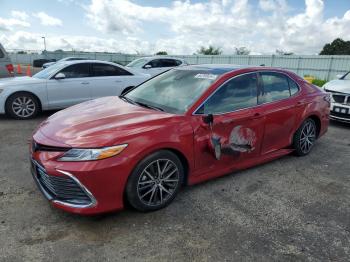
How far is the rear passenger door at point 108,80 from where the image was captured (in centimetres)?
790

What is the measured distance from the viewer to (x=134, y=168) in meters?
2.95

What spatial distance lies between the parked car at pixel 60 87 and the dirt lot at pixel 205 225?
3.41m

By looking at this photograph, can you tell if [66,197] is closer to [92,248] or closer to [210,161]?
[92,248]

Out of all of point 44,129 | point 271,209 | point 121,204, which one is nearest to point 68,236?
point 121,204

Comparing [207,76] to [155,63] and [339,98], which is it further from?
[155,63]

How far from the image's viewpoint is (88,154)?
110 inches

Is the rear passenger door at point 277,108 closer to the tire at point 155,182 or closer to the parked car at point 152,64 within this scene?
the tire at point 155,182

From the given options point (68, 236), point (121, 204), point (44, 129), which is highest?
point (44, 129)

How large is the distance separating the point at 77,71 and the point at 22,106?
1.58m

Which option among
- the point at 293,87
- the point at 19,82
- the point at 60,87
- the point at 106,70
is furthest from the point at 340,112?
the point at 19,82

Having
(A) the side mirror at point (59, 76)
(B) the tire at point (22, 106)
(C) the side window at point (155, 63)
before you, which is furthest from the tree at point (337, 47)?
(B) the tire at point (22, 106)

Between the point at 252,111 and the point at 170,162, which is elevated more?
the point at 252,111

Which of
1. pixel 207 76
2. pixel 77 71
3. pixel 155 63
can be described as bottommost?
pixel 77 71

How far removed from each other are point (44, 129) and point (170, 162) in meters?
1.44
